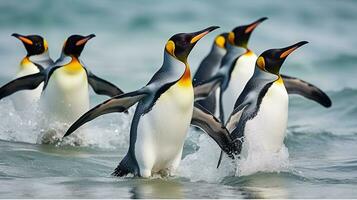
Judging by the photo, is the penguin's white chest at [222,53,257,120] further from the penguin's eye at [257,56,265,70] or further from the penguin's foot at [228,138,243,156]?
the penguin's foot at [228,138,243,156]

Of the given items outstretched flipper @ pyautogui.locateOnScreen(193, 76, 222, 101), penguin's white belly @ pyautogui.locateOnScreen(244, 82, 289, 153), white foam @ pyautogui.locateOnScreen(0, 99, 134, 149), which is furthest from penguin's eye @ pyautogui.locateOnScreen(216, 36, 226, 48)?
penguin's white belly @ pyautogui.locateOnScreen(244, 82, 289, 153)

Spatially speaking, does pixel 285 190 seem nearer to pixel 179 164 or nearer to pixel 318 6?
pixel 179 164

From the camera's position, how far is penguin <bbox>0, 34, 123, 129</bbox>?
7508 millimetres

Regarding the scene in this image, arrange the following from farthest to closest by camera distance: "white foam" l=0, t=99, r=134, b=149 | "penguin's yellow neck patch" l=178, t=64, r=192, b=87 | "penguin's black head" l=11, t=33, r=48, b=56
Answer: "penguin's black head" l=11, t=33, r=48, b=56 < "white foam" l=0, t=99, r=134, b=149 < "penguin's yellow neck patch" l=178, t=64, r=192, b=87

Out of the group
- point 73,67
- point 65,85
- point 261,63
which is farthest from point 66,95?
point 261,63

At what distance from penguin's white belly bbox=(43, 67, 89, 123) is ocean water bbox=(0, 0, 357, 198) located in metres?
0.12

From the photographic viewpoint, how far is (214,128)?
19.5ft

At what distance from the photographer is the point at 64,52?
7.56m

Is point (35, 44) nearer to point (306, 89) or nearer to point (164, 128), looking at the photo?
point (306, 89)

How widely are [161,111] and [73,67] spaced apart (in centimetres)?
187

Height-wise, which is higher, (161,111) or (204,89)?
(204,89)

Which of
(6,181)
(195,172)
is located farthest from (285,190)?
(6,181)

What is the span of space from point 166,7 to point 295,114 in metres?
11.1

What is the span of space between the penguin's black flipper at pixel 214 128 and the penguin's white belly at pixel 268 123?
0.56 feet
